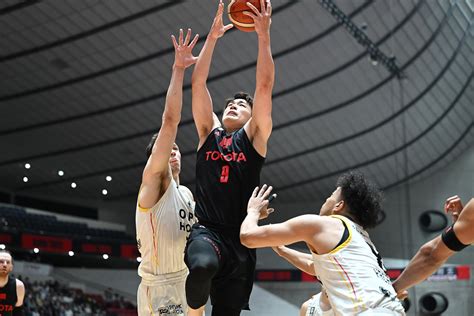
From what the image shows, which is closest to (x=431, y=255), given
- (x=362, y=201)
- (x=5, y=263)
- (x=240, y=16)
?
(x=362, y=201)

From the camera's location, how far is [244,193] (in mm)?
4250

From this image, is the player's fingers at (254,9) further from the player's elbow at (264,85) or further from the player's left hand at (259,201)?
the player's left hand at (259,201)

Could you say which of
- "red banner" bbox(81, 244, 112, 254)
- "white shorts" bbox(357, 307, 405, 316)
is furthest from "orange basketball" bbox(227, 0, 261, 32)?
"red banner" bbox(81, 244, 112, 254)

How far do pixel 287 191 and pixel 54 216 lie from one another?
10128 millimetres

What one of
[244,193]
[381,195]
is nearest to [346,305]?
[381,195]

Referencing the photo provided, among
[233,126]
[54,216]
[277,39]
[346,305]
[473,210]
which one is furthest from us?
[54,216]

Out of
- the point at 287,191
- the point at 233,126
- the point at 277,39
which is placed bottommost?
the point at 233,126

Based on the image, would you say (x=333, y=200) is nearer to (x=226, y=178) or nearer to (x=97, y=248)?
(x=226, y=178)

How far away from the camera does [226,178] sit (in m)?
4.22

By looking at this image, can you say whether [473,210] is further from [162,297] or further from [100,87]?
[100,87]

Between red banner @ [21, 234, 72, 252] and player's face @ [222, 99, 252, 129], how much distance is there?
65.9ft

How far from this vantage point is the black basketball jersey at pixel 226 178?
4172 millimetres

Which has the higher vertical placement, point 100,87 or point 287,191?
point 100,87

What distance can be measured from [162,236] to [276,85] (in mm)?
18878
